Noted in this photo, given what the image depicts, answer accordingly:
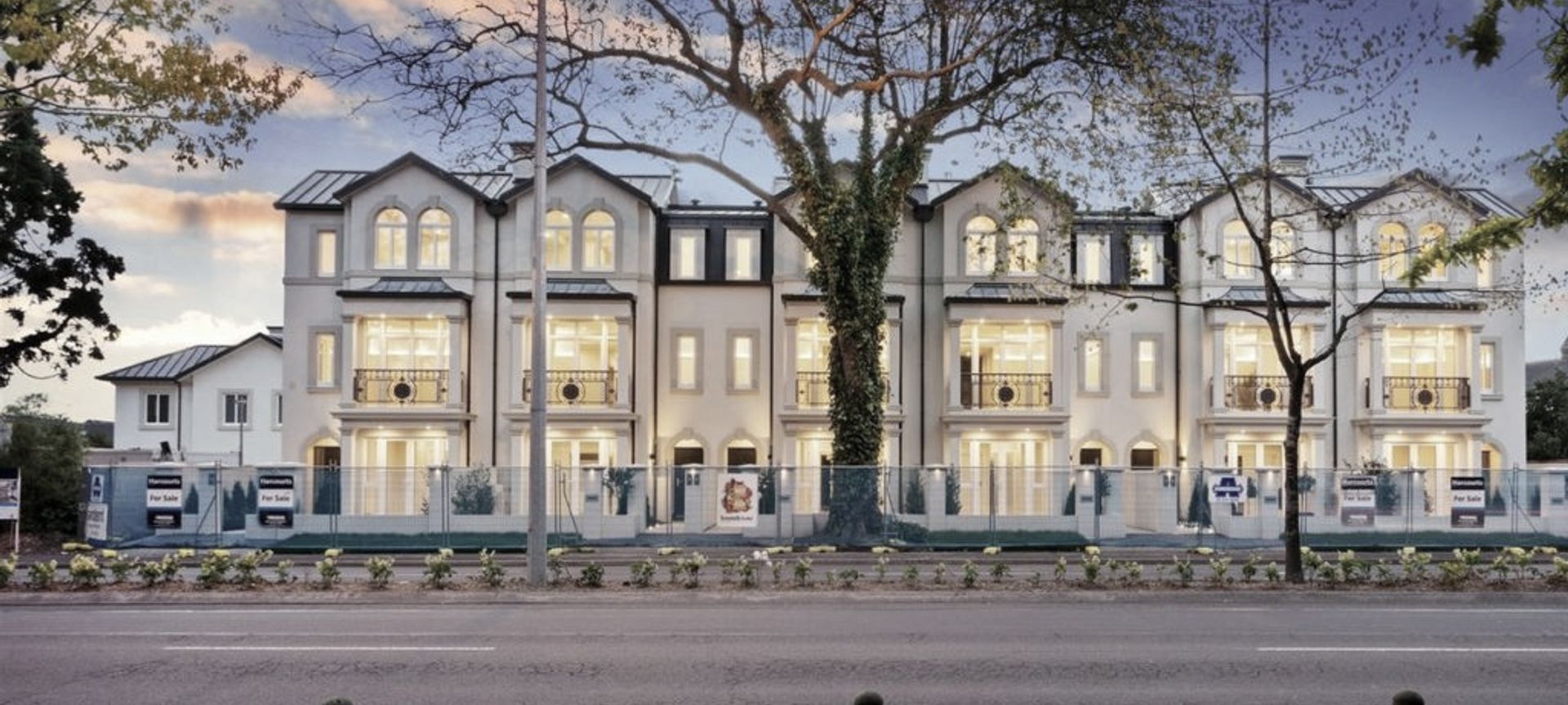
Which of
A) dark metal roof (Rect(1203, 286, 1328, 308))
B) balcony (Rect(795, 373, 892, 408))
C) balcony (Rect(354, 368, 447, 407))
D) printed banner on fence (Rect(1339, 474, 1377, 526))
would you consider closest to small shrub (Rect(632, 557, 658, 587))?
printed banner on fence (Rect(1339, 474, 1377, 526))

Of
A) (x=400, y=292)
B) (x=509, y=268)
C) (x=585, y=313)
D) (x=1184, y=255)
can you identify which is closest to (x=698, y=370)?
(x=585, y=313)

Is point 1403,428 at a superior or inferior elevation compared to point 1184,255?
inferior

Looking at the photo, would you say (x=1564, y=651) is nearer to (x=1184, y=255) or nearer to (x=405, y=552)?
(x=405, y=552)

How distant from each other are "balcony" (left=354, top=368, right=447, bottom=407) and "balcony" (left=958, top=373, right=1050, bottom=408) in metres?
15.0

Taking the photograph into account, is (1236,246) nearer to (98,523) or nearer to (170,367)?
(98,523)

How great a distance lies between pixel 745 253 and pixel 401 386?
1058 cm

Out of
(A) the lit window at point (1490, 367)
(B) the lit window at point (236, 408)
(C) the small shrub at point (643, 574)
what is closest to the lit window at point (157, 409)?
(B) the lit window at point (236, 408)

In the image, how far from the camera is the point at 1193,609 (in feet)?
52.2

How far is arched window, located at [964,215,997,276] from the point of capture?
3478cm

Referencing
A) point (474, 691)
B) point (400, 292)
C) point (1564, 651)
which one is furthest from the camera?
point (400, 292)

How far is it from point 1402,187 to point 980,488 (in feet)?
36.0

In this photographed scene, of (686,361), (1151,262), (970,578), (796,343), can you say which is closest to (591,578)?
(970,578)

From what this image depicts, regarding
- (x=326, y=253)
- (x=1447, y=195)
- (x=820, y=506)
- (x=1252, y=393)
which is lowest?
(x=820, y=506)

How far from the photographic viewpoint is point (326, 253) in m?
35.5
